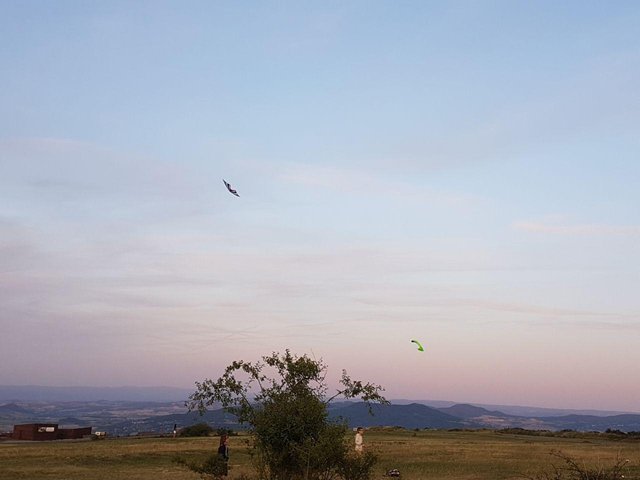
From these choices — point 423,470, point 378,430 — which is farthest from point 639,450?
point 378,430

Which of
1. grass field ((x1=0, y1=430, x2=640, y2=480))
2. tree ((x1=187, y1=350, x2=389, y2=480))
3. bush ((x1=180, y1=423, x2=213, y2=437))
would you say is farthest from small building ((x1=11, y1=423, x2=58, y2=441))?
tree ((x1=187, y1=350, x2=389, y2=480))

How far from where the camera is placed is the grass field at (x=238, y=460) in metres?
36.7

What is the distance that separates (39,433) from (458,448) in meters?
37.1

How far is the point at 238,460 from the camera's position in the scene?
43.2m

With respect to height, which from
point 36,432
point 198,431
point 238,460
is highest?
point 36,432

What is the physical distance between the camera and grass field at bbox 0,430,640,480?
36688 mm

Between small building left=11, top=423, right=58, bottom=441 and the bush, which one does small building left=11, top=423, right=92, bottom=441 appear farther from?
the bush

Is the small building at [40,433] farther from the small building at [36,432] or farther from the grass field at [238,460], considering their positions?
the grass field at [238,460]

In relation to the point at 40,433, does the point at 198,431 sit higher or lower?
lower

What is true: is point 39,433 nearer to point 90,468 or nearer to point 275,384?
point 90,468

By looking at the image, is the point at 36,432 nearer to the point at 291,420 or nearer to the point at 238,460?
the point at 238,460

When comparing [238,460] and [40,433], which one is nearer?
[238,460]

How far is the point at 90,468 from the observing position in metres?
39.6

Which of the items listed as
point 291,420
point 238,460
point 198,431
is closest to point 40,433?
point 198,431
